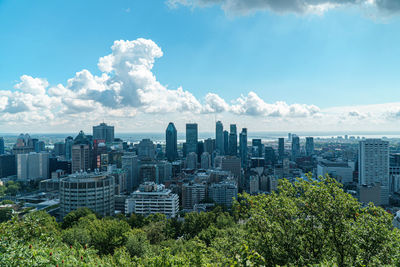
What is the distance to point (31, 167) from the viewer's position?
304ft

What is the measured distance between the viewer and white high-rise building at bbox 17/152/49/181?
91.2m

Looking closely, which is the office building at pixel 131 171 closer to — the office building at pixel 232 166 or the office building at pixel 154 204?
the office building at pixel 232 166

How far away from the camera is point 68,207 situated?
4072 centimetres

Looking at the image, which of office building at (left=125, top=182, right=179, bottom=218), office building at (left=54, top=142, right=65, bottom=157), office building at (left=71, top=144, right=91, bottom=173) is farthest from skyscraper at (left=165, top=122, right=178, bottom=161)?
office building at (left=125, top=182, right=179, bottom=218)

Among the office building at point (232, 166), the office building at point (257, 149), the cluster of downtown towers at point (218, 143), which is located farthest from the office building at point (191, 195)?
the office building at point (257, 149)

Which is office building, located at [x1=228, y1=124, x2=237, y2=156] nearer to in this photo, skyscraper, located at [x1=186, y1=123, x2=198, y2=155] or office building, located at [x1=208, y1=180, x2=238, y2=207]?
skyscraper, located at [x1=186, y1=123, x2=198, y2=155]

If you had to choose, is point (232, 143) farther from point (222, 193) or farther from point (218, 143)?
point (222, 193)

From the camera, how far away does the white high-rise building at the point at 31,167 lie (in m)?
91.2

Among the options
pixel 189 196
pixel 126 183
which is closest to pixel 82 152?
pixel 126 183

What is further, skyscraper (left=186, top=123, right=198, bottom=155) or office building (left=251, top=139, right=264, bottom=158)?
skyscraper (left=186, top=123, right=198, bottom=155)

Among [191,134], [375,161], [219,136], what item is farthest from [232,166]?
[219,136]

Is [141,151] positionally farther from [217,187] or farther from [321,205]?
[321,205]

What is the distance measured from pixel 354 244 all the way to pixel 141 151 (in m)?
123

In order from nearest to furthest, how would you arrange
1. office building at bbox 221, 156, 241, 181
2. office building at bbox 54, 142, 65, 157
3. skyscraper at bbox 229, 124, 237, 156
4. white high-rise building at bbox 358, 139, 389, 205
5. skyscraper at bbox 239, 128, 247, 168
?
white high-rise building at bbox 358, 139, 389, 205 < office building at bbox 221, 156, 241, 181 < skyscraper at bbox 239, 128, 247, 168 < office building at bbox 54, 142, 65, 157 < skyscraper at bbox 229, 124, 237, 156
